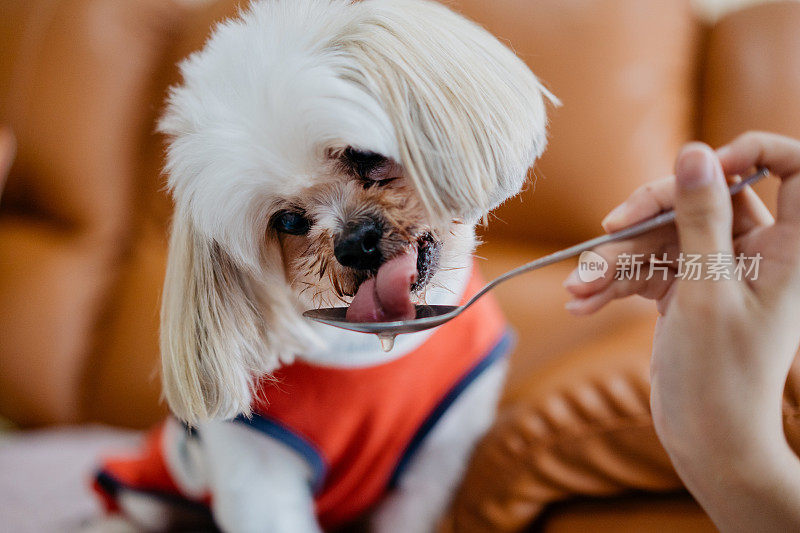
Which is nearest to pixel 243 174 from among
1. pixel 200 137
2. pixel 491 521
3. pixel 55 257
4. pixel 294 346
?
pixel 200 137

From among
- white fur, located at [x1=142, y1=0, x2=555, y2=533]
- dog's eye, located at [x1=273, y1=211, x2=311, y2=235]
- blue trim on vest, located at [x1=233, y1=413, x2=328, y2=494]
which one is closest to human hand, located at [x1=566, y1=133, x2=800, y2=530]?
white fur, located at [x1=142, y1=0, x2=555, y2=533]

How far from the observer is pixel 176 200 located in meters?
0.47

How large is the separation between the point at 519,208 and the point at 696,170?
129 mm

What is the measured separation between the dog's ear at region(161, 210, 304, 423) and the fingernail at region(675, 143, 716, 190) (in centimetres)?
36

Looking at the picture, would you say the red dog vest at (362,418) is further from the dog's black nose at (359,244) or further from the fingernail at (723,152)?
the fingernail at (723,152)

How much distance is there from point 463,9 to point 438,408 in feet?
2.08

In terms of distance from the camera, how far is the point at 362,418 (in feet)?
2.61

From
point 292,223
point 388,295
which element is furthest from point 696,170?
point 292,223

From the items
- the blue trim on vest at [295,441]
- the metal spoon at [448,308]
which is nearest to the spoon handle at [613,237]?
the metal spoon at [448,308]

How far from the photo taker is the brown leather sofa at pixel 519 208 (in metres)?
0.46

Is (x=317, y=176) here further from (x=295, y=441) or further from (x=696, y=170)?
(x=295, y=441)

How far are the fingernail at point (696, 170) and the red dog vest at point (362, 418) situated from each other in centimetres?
32

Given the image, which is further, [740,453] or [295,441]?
[295,441]

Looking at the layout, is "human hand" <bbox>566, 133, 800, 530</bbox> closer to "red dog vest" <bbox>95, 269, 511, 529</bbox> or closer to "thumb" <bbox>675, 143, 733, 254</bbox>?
"thumb" <bbox>675, 143, 733, 254</bbox>
